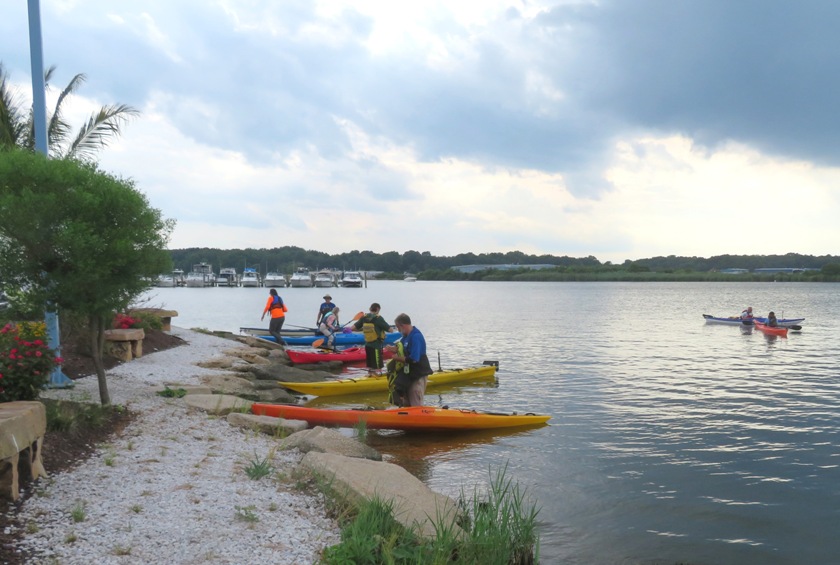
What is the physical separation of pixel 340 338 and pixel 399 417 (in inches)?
529

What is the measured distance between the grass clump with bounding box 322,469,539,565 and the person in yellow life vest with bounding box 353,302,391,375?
10.2 metres

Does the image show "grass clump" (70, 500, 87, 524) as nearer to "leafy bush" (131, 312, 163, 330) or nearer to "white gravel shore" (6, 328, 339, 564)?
"white gravel shore" (6, 328, 339, 564)

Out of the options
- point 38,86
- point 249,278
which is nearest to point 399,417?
point 38,86

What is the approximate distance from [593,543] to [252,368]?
11.3 m

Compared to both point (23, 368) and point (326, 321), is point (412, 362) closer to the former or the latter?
point (23, 368)

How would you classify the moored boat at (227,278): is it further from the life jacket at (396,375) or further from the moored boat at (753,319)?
the life jacket at (396,375)

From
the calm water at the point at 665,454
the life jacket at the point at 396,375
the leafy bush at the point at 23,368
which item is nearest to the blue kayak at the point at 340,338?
the calm water at the point at 665,454

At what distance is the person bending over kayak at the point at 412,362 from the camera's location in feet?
39.8

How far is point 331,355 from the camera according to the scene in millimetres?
22484

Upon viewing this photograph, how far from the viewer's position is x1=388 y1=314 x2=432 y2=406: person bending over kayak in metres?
12.1

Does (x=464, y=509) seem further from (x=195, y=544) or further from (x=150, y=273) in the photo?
(x=150, y=273)

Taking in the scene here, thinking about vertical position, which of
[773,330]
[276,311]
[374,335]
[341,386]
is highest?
[276,311]

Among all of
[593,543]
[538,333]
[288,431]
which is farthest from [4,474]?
[538,333]

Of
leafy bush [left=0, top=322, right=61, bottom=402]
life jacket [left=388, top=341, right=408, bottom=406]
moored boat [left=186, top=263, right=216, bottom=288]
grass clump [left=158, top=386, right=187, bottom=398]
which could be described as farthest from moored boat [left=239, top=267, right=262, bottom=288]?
leafy bush [left=0, top=322, right=61, bottom=402]
